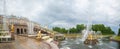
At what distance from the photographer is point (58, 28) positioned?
465ft

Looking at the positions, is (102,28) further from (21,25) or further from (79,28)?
(21,25)

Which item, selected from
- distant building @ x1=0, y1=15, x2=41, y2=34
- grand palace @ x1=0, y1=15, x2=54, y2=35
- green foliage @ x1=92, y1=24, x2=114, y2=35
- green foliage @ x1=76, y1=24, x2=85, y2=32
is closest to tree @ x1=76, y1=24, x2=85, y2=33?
green foliage @ x1=76, y1=24, x2=85, y2=32

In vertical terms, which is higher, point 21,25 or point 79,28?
point 21,25

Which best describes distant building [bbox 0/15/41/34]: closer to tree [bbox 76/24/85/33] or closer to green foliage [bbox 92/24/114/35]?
tree [bbox 76/24/85/33]

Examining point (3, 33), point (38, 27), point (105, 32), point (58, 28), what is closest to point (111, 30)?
point (105, 32)

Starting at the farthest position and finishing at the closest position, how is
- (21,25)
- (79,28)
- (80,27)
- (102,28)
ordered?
1. (80,27)
2. (79,28)
3. (102,28)
4. (21,25)

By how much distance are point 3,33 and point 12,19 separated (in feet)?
105

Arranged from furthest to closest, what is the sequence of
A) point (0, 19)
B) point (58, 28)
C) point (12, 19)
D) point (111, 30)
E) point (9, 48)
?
point (111, 30) < point (58, 28) < point (12, 19) < point (0, 19) < point (9, 48)

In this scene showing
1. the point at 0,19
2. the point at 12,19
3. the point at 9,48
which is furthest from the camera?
the point at 12,19

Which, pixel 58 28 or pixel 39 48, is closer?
pixel 39 48

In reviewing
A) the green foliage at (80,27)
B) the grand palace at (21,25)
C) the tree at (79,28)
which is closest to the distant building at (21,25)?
the grand palace at (21,25)

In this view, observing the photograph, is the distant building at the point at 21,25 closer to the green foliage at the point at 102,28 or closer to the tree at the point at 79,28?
the tree at the point at 79,28

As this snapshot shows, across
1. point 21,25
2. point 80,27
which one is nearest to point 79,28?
point 80,27

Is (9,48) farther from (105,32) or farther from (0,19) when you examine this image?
(105,32)
